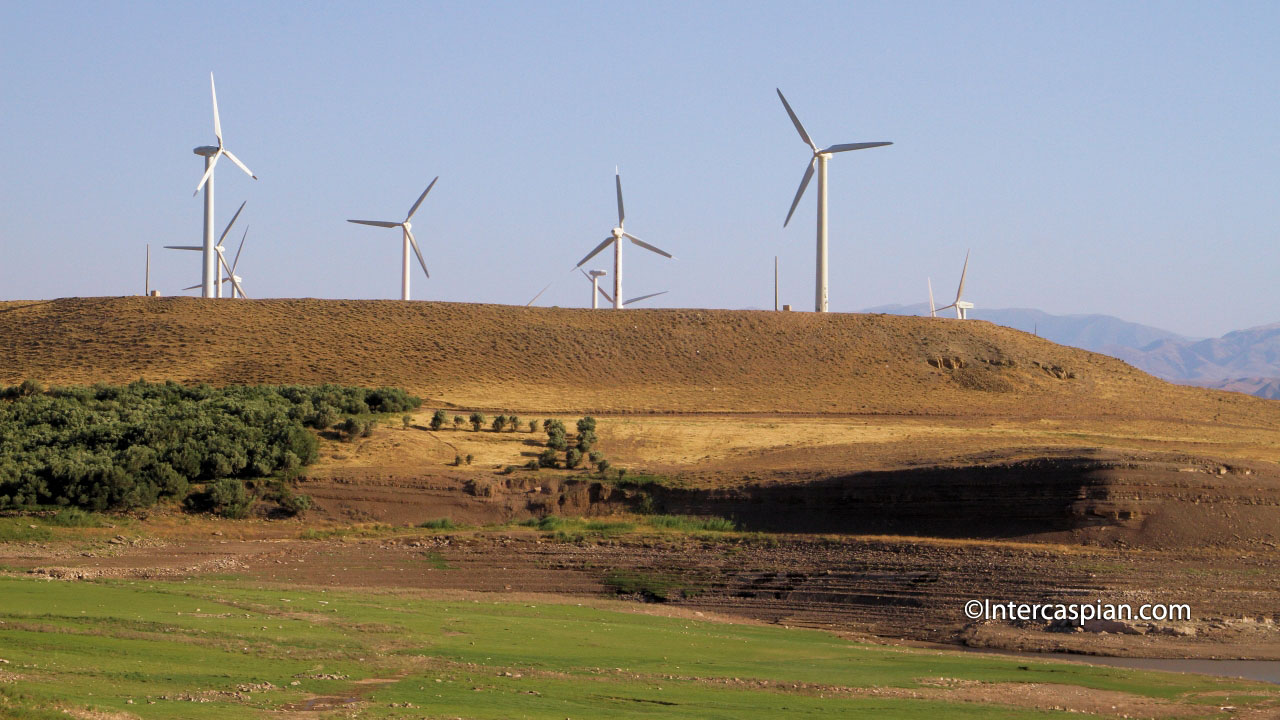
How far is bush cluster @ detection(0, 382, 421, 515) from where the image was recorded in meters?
39.8

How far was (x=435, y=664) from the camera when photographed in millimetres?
19594

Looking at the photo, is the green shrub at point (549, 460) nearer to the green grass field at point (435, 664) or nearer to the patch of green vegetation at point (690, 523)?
the patch of green vegetation at point (690, 523)

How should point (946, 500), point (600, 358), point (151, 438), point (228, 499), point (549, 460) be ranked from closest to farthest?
point (946, 500)
point (228, 499)
point (151, 438)
point (549, 460)
point (600, 358)

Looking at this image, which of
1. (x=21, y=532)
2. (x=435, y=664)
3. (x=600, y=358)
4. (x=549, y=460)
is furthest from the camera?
(x=600, y=358)

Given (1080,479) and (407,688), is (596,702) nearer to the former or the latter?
(407,688)

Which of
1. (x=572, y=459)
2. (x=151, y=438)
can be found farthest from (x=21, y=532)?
(x=572, y=459)

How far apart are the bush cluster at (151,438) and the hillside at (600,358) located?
32.5 ft

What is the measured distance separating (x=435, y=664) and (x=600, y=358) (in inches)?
2176

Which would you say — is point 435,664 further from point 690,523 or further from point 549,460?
point 549,460

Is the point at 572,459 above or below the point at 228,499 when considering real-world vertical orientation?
above

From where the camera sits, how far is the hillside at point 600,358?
67.0m

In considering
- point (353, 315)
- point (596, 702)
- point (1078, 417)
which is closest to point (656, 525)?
point (596, 702)

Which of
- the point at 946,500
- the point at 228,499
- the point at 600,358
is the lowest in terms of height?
the point at 228,499

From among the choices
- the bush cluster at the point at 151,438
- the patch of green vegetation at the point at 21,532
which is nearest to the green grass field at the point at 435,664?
the patch of green vegetation at the point at 21,532
